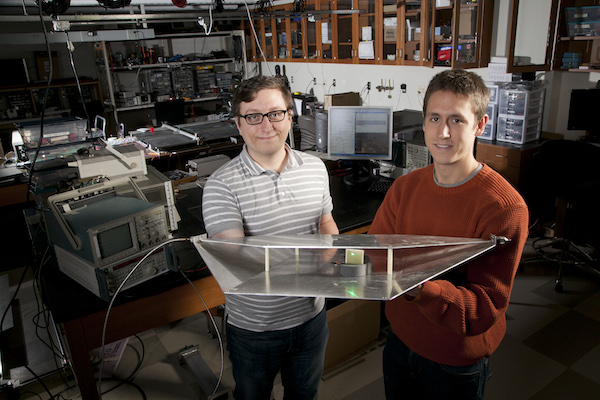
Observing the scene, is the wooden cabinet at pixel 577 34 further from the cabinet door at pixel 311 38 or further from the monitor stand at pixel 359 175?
the cabinet door at pixel 311 38

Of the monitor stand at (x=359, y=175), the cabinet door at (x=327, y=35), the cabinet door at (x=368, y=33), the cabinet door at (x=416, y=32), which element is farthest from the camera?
the cabinet door at (x=327, y=35)

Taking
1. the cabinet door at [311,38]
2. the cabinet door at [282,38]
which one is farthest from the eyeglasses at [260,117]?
the cabinet door at [282,38]

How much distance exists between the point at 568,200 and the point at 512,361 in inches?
50.3

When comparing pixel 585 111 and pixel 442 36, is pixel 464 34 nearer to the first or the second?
pixel 442 36

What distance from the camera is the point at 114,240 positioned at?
5.17 feet

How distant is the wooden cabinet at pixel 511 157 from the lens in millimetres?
3486

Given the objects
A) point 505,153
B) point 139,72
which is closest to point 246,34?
point 139,72

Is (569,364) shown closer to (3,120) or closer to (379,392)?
A: (379,392)

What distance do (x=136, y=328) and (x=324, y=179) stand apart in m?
0.99

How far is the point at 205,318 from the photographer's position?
263 cm

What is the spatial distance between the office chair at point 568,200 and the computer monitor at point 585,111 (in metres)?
0.56

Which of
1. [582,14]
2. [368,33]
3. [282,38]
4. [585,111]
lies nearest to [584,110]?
[585,111]

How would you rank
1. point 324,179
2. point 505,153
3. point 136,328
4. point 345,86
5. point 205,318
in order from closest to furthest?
point 324,179 < point 136,328 < point 205,318 < point 505,153 < point 345,86

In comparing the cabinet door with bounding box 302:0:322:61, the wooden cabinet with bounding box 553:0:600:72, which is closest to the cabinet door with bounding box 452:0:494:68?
the wooden cabinet with bounding box 553:0:600:72
